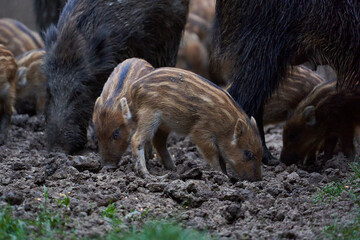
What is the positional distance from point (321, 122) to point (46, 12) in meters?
3.46

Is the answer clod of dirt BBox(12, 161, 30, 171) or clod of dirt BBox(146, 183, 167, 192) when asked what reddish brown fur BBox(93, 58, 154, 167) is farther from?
clod of dirt BBox(146, 183, 167, 192)

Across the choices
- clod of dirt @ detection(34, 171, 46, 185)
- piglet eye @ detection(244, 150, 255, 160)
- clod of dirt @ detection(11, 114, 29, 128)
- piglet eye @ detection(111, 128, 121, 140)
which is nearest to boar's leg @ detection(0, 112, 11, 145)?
clod of dirt @ detection(11, 114, 29, 128)

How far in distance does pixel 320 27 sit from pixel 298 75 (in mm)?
1419

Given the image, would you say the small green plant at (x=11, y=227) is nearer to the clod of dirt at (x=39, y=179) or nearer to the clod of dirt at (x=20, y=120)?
the clod of dirt at (x=39, y=179)

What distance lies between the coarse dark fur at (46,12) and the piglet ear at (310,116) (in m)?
3.12

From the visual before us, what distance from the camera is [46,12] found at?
7.23 metres

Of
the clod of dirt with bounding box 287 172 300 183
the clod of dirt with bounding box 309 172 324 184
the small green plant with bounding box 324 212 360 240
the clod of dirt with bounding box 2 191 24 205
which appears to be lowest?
the clod of dirt with bounding box 309 172 324 184

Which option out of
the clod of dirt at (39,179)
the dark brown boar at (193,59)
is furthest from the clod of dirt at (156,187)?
the dark brown boar at (193,59)

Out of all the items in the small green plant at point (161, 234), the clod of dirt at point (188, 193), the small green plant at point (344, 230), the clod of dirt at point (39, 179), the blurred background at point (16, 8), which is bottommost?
the blurred background at point (16, 8)

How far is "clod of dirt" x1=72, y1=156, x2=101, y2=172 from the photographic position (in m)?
4.38

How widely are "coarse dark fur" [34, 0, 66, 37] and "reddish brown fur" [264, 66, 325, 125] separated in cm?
267

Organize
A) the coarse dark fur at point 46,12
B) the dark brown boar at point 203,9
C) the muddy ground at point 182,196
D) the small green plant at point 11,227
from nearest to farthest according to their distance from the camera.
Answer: the small green plant at point 11,227
the muddy ground at point 182,196
the coarse dark fur at point 46,12
the dark brown boar at point 203,9

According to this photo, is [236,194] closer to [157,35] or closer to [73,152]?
[73,152]

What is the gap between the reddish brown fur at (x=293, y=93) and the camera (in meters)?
5.88
